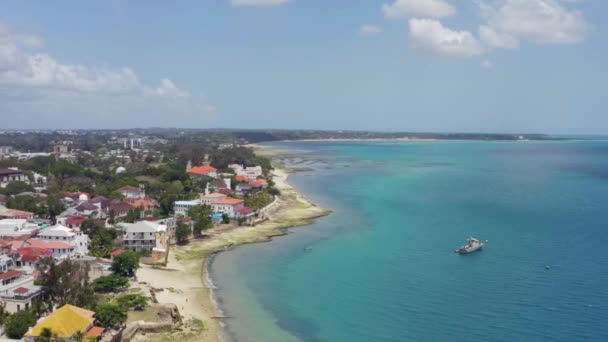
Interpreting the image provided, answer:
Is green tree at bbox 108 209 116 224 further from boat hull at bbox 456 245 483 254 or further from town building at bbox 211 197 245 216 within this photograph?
boat hull at bbox 456 245 483 254

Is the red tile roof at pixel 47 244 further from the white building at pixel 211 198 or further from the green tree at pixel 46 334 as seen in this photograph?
the white building at pixel 211 198

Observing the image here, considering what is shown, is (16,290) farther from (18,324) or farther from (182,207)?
(182,207)

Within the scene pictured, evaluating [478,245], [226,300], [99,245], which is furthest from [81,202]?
[478,245]

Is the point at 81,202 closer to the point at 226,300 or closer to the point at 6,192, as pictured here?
the point at 6,192

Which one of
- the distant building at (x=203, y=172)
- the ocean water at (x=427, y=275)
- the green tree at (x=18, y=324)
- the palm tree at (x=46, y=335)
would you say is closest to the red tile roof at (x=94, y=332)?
the palm tree at (x=46, y=335)

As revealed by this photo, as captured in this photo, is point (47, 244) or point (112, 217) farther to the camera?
point (112, 217)

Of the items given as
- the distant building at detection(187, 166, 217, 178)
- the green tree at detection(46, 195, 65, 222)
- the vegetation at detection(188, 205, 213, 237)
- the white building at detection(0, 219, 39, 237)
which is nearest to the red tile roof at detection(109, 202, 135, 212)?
the green tree at detection(46, 195, 65, 222)

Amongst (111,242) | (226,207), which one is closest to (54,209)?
(111,242)
